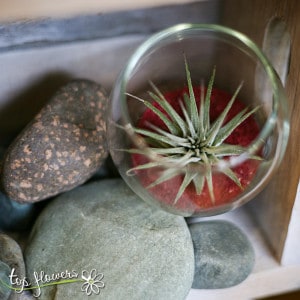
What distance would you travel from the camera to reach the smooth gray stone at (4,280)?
1.62 feet

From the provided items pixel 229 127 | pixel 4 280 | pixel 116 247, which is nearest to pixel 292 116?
pixel 229 127

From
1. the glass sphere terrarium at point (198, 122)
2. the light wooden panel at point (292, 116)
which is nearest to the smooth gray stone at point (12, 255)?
the glass sphere terrarium at point (198, 122)

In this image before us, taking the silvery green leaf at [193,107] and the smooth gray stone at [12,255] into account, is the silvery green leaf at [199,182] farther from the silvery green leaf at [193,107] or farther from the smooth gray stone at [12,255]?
the smooth gray stone at [12,255]

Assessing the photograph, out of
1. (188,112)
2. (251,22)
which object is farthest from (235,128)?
(251,22)

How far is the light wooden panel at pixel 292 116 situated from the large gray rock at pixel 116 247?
4.2 inches

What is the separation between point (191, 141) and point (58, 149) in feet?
0.46

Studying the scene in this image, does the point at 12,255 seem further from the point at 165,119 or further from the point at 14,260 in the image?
the point at 165,119

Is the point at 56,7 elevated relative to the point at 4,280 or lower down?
elevated

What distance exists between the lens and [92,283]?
19.7 inches

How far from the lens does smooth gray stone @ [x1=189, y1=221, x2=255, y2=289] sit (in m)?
0.54

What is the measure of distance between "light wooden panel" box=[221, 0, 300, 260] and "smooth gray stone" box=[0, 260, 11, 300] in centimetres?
28

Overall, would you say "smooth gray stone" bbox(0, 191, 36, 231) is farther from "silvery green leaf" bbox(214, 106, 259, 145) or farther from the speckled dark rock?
"silvery green leaf" bbox(214, 106, 259, 145)

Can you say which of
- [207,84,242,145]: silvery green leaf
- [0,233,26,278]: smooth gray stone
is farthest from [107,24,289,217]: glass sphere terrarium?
[0,233,26,278]: smooth gray stone

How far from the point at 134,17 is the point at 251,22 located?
0.45 ft
